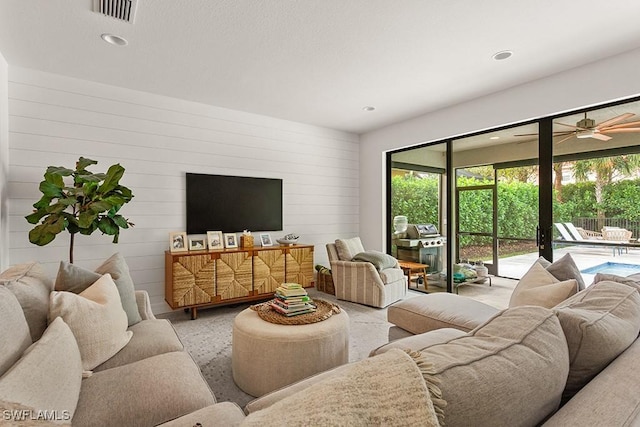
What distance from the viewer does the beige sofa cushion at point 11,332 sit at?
106 centimetres

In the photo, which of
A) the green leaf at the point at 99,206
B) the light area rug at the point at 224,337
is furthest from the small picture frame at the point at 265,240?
the green leaf at the point at 99,206

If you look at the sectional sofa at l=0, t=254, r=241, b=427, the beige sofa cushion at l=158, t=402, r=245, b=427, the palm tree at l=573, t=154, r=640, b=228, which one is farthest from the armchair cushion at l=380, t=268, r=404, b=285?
the beige sofa cushion at l=158, t=402, r=245, b=427

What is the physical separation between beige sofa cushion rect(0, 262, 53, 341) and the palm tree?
448 cm

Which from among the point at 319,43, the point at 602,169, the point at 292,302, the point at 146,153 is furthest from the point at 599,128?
the point at 146,153

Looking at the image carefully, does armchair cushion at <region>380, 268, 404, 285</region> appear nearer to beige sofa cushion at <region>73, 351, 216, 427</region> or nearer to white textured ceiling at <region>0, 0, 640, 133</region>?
white textured ceiling at <region>0, 0, 640, 133</region>

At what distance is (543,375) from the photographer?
74 cm

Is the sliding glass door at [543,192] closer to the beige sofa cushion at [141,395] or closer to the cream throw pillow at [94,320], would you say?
the beige sofa cushion at [141,395]

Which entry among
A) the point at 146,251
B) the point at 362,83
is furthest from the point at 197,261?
the point at 362,83

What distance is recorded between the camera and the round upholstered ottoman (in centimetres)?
199

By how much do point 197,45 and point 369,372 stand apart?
2.96m

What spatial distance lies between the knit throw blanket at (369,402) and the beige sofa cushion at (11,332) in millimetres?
1049

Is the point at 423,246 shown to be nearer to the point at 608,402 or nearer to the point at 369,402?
the point at 608,402

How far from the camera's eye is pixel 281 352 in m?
1.99

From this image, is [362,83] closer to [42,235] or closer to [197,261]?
[197,261]
